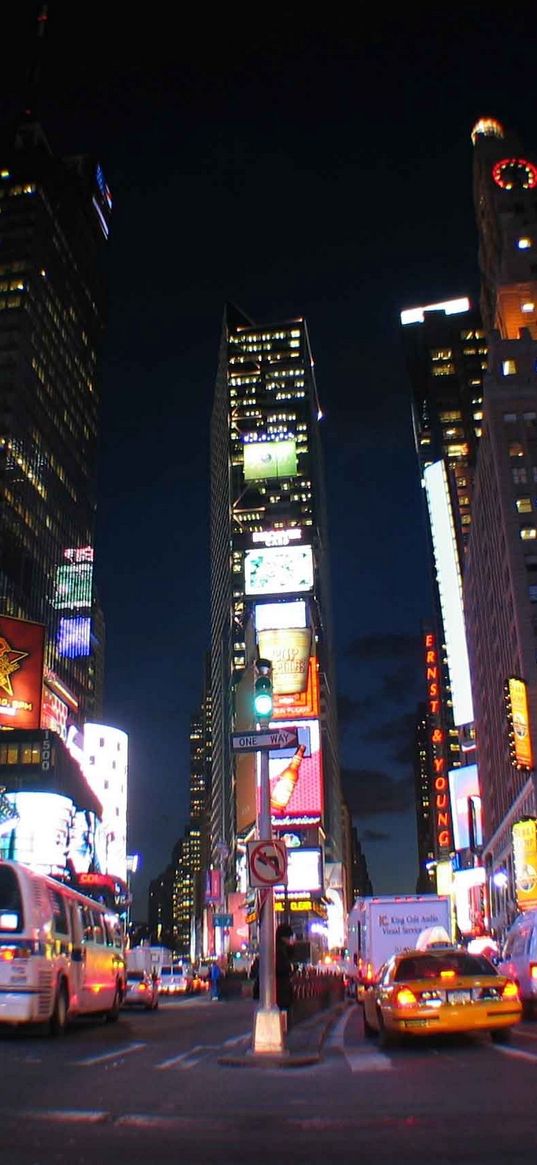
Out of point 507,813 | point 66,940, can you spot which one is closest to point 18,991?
point 66,940

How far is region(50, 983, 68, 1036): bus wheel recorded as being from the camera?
15695mm

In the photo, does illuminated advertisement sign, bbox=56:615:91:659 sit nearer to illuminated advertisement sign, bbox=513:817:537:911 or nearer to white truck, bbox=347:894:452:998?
illuminated advertisement sign, bbox=513:817:537:911

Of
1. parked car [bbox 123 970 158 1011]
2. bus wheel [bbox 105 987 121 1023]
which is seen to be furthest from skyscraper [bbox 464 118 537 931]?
bus wheel [bbox 105 987 121 1023]

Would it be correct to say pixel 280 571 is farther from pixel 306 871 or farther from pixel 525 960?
pixel 525 960

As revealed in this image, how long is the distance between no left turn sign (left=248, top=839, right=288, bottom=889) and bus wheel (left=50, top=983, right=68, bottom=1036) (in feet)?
14.0

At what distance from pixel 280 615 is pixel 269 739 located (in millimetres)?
115239

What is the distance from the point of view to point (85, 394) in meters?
148

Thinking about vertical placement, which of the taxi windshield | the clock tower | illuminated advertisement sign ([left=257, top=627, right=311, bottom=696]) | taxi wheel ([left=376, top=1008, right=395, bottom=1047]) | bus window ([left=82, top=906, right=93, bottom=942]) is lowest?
taxi wheel ([left=376, top=1008, right=395, bottom=1047])

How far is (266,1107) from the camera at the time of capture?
7.96 meters

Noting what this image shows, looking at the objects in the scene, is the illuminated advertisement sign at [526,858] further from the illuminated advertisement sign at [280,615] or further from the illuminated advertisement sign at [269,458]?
the illuminated advertisement sign at [269,458]

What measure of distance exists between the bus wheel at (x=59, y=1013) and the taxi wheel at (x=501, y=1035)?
684 cm

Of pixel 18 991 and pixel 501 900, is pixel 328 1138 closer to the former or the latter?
pixel 18 991

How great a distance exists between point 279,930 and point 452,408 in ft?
572

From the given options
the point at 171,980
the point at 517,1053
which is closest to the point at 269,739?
the point at 517,1053
